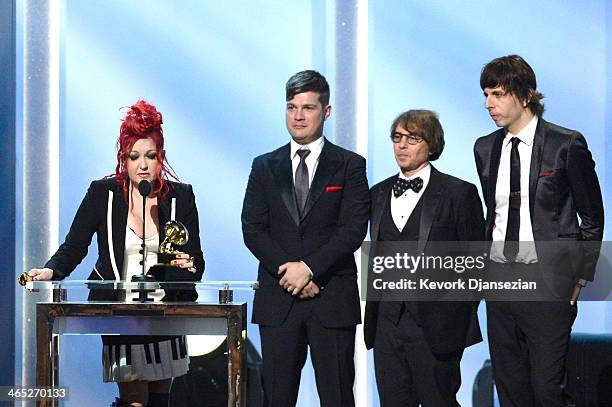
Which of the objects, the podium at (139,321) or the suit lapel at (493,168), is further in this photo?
the suit lapel at (493,168)

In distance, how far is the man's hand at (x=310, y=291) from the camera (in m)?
4.58

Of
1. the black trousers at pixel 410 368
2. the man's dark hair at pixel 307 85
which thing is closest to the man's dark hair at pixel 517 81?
the man's dark hair at pixel 307 85

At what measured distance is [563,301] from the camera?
462cm

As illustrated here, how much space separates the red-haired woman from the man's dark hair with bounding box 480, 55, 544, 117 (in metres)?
1.54

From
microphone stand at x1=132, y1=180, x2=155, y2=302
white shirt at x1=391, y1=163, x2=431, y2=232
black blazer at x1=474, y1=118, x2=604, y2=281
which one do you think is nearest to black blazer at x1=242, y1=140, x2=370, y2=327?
white shirt at x1=391, y1=163, x2=431, y2=232

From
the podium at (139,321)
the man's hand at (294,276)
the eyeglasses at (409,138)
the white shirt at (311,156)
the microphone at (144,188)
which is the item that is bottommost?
the podium at (139,321)

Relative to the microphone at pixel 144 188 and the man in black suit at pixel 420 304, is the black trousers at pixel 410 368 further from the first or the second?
the microphone at pixel 144 188

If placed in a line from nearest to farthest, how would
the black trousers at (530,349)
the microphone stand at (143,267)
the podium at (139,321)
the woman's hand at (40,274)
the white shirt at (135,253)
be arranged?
the podium at (139,321) < the microphone stand at (143,267) < the woman's hand at (40,274) < the white shirt at (135,253) < the black trousers at (530,349)

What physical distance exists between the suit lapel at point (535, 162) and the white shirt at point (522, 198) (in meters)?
0.02

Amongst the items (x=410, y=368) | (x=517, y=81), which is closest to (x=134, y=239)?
(x=410, y=368)

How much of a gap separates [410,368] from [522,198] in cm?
95

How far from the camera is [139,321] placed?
400 centimetres

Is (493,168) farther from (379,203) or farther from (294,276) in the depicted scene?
(294,276)

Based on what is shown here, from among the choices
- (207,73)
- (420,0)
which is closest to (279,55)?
(207,73)
